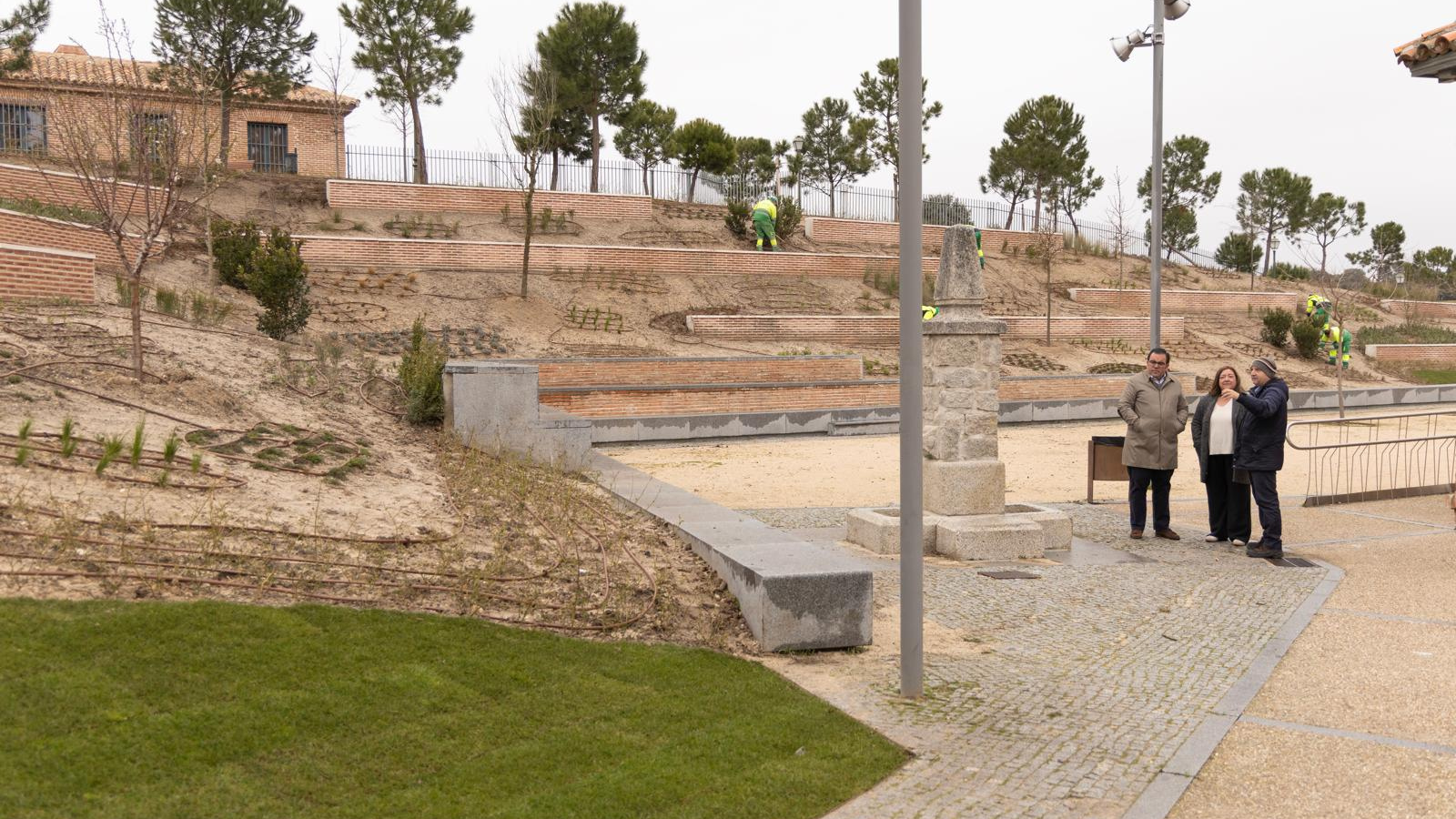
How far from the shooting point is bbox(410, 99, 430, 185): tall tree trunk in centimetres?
3259

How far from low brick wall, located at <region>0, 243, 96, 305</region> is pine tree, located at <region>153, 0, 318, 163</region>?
15361 millimetres

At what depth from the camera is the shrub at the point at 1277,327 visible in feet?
109

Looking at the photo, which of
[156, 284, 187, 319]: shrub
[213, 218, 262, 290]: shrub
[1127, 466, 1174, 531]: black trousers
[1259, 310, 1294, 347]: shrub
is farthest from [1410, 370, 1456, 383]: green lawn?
[156, 284, 187, 319]: shrub

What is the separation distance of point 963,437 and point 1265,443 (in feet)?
8.22

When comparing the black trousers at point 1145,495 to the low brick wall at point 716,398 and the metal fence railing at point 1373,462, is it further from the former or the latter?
the low brick wall at point 716,398

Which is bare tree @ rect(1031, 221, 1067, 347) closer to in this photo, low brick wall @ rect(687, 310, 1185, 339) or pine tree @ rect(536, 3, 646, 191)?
low brick wall @ rect(687, 310, 1185, 339)

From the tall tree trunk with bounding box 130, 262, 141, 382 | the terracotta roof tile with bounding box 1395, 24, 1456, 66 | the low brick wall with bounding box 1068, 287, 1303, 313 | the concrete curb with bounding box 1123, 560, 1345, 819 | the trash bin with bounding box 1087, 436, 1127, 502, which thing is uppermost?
the terracotta roof tile with bounding box 1395, 24, 1456, 66

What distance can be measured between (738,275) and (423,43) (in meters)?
12.3

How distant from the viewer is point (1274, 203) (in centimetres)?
5381

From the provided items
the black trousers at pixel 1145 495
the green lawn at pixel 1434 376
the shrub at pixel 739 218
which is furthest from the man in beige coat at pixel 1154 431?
the green lawn at pixel 1434 376

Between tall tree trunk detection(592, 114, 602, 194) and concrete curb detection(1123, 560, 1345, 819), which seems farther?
tall tree trunk detection(592, 114, 602, 194)

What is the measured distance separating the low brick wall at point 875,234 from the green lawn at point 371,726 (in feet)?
99.5

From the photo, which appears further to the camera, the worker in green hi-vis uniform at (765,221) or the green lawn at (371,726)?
the worker in green hi-vis uniform at (765,221)

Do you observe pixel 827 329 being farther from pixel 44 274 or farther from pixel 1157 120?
pixel 44 274
